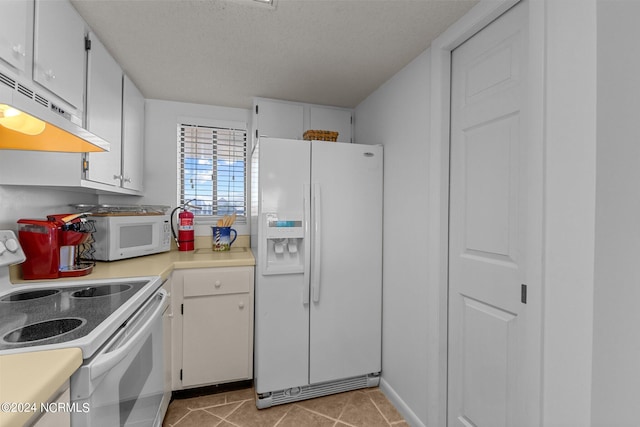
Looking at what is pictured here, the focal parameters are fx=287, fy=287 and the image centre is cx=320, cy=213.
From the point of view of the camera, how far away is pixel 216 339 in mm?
2006

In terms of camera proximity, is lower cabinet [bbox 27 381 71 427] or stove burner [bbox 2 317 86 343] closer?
lower cabinet [bbox 27 381 71 427]

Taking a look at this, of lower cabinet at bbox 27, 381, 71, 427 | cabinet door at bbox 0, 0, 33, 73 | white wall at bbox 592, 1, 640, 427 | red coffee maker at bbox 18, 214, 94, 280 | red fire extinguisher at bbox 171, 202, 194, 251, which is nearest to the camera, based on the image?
lower cabinet at bbox 27, 381, 71, 427

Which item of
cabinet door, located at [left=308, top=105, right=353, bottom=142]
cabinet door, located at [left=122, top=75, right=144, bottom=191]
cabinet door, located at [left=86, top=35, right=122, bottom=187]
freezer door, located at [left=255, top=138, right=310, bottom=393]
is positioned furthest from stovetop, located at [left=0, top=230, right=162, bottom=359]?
cabinet door, located at [left=308, top=105, right=353, bottom=142]

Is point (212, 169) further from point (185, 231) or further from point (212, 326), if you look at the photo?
point (212, 326)

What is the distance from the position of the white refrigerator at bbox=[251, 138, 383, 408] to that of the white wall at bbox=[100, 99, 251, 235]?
111 centimetres

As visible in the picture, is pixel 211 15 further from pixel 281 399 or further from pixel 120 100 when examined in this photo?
pixel 281 399

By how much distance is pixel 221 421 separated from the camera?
1.80 metres

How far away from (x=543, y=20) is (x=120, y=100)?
7.64 ft

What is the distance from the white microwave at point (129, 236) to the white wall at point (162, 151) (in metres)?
0.43

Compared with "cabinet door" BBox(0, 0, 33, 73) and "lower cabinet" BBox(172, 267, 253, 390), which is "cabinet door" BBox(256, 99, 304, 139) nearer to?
"lower cabinet" BBox(172, 267, 253, 390)

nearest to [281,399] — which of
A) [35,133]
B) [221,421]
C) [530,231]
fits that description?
[221,421]

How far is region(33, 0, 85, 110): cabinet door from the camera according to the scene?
117cm

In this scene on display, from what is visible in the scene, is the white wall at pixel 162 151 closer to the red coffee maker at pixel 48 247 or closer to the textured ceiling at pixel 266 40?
the textured ceiling at pixel 266 40

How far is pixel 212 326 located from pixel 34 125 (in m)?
1.48
